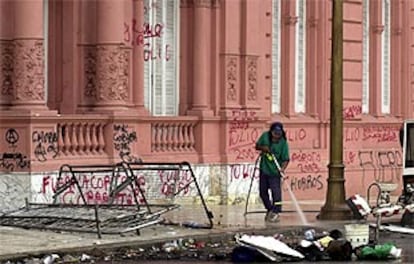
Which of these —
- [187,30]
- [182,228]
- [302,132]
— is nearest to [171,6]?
[187,30]

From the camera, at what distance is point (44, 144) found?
21.3m

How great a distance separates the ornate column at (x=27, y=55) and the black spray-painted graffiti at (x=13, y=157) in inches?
18.6

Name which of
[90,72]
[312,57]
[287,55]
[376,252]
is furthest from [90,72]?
[376,252]

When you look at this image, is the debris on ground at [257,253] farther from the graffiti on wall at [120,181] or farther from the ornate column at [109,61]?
the ornate column at [109,61]

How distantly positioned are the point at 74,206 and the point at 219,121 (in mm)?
6552

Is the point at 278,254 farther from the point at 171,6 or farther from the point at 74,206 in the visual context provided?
the point at 171,6

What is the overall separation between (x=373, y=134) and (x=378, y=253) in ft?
52.4

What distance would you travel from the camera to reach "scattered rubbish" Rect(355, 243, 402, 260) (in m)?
16.0

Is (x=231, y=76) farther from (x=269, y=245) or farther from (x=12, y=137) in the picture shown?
(x=269, y=245)

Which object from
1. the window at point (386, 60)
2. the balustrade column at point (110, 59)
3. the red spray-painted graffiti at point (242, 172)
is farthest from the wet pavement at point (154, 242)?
the window at point (386, 60)

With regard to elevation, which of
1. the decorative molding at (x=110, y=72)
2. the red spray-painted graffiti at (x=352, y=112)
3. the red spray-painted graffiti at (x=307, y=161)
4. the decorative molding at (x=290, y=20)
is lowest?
the red spray-painted graffiti at (x=307, y=161)

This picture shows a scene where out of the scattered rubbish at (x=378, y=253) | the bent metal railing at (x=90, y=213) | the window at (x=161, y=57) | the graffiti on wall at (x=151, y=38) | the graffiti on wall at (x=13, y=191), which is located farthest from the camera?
the window at (x=161, y=57)

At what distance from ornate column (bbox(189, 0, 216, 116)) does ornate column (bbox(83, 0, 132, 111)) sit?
8.91ft

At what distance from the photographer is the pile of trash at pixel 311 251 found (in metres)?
15.7
